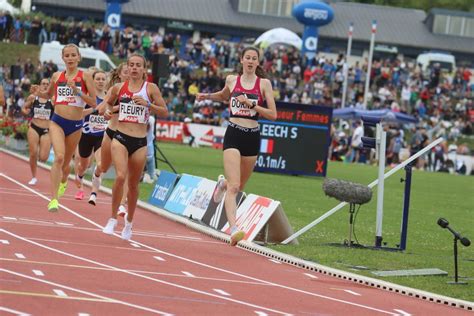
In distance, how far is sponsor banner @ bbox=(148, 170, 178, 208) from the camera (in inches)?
832

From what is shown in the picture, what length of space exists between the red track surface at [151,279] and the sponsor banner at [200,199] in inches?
78.9

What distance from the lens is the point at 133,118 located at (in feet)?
49.2

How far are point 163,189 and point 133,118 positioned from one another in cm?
659

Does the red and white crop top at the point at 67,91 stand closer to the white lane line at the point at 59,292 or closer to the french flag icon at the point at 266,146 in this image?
the white lane line at the point at 59,292

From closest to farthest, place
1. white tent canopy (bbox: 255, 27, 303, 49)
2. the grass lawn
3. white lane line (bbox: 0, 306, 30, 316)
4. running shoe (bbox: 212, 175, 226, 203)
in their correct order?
white lane line (bbox: 0, 306, 30, 316)
the grass lawn
running shoe (bbox: 212, 175, 226, 203)
white tent canopy (bbox: 255, 27, 303, 49)

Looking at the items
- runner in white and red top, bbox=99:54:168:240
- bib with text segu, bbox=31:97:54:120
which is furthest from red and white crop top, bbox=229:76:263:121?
bib with text segu, bbox=31:97:54:120

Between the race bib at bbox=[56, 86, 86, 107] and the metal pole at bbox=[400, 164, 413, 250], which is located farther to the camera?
the race bib at bbox=[56, 86, 86, 107]

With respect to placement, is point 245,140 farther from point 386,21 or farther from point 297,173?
point 386,21

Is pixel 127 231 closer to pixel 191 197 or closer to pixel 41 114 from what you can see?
pixel 191 197

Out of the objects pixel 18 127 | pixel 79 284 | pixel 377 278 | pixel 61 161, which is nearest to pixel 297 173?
pixel 18 127

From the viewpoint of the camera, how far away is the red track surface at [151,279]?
9.68 metres

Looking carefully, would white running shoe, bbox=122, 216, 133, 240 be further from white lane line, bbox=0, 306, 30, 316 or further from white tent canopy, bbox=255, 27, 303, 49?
white tent canopy, bbox=255, 27, 303, 49

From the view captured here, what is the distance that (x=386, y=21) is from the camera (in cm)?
8806

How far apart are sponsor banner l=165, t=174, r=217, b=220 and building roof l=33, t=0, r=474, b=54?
57611mm
